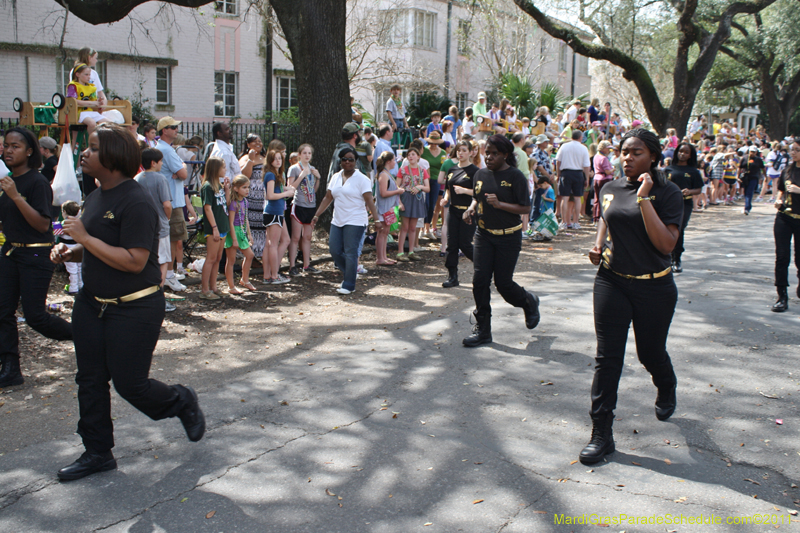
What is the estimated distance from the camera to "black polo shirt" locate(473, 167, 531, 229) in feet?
21.8

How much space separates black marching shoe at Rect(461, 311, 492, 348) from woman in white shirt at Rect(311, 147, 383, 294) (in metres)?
2.65

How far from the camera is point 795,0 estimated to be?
3369 cm

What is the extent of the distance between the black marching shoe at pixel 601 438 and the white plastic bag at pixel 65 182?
5.72m

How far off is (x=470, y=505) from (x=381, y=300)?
5160 millimetres

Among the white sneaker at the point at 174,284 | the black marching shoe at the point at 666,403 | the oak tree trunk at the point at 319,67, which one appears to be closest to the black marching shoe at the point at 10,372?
the white sneaker at the point at 174,284

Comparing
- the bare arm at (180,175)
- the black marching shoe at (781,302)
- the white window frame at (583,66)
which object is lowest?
the black marching shoe at (781,302)

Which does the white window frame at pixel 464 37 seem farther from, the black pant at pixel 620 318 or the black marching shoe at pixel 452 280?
the black pant at pixel 620 318

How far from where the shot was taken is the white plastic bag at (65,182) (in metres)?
7.18

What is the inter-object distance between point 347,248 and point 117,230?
5.20 meters

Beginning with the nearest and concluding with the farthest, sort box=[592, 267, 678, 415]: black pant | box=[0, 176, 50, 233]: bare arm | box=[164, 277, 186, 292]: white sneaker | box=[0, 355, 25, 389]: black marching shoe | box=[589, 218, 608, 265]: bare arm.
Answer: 1. box=[592, 267, 678, 415]: black pant
2. box=[589, 218, 608, 265]: bare arm
3. box=[0, 176, 50, 233]: bare arm
4. box=[0, 355, 25, 389]: black marching shoe
5. box=[164, 277, 186, 292]: white sneaker

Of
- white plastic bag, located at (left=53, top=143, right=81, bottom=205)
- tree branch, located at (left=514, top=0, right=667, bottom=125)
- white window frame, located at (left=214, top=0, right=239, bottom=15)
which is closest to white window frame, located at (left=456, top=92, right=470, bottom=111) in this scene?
tree branch, located at (left=514, top=0, right=667, bottom=125)

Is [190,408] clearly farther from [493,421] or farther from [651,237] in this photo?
[651,237]

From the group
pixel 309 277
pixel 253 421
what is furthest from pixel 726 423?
pixel 309 277

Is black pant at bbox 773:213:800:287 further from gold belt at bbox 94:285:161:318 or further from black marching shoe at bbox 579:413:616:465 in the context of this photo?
gold belt at bbox 94:285:161:318
